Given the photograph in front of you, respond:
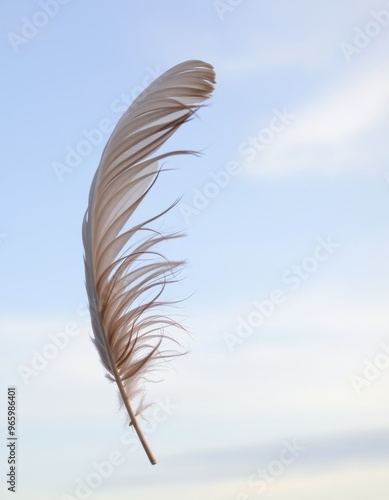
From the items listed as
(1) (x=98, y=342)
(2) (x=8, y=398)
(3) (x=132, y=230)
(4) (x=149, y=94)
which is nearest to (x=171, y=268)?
(3) (x=132, y=230)

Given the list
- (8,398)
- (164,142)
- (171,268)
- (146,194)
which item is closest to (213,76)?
(164,142)

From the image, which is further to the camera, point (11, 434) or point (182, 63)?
point (11, 434)

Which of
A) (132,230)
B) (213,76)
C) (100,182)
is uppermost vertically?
(213,76)

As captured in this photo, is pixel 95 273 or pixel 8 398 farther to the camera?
pixel 8 398

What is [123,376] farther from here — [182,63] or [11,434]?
[182,63]

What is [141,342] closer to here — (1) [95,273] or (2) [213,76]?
(1) [95,273]

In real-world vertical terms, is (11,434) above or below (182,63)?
below

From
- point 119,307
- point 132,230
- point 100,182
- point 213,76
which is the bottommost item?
point 119,307

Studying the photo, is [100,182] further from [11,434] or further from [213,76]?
[11,434]

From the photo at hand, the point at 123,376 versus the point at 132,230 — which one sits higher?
the point at 132,230
